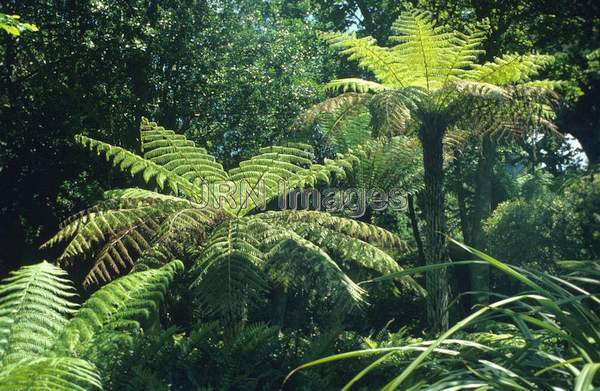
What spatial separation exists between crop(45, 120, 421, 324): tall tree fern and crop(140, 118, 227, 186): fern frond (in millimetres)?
11

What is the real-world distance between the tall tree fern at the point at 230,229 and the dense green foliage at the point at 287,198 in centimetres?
3

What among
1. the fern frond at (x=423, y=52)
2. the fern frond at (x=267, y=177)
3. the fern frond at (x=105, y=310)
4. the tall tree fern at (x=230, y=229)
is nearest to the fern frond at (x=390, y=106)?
the fern frond at (x=423, y=52)

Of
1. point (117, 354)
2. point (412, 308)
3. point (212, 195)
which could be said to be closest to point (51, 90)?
point (212, 195)

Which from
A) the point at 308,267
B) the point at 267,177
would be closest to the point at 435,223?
the point at 308,267

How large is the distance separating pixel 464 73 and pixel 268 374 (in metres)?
3.59

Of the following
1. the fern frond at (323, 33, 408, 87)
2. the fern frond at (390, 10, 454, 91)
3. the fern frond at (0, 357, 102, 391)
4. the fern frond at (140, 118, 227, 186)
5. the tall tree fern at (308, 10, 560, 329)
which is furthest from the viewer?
the fern frond at (140, 118, 227, 186)

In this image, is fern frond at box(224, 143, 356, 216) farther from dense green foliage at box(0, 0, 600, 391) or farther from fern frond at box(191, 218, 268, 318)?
fern frond at box(191, 218, 268, 318)

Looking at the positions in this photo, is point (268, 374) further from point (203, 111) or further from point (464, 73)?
point (203, 111)

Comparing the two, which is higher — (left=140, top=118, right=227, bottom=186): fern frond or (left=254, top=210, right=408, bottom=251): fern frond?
(left=140, top=118, right=227, bottom=186): fern frond

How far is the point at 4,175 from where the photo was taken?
36.3 feet

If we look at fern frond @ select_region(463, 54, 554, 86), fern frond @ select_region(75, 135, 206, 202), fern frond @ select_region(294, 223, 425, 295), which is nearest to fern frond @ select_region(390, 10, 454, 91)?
fern frond @ select_region(463, 54, 554, 86)

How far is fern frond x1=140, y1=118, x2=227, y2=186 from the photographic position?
7586 millimetres

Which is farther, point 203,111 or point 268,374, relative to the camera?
point 203,111

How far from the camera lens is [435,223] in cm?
718
